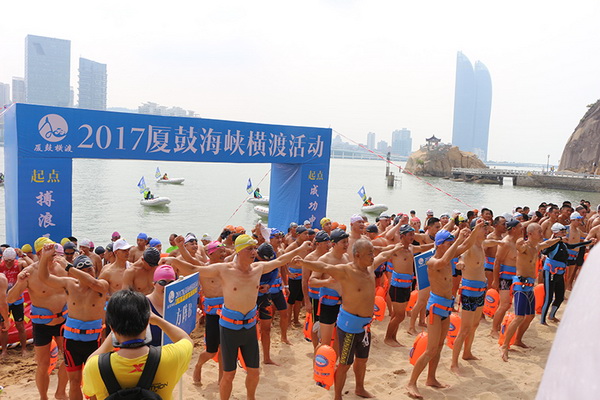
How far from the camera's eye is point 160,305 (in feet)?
15.3

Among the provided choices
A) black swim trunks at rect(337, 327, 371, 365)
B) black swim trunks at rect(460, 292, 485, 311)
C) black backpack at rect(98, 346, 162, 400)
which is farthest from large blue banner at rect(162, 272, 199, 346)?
black swim trunks at rect(460, 292, 485, 311)

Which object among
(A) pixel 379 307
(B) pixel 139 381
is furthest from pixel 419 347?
(B) pixel 139 381

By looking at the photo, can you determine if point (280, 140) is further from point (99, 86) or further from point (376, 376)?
point (99, 86)

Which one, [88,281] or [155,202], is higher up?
[88,281]

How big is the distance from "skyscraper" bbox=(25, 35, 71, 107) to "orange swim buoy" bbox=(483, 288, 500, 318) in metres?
96.2

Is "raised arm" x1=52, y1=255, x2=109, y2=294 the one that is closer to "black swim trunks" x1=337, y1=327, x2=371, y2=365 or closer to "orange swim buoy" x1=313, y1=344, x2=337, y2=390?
"orange swim buoy" x1=313, y1=344, x2=337, y2=390

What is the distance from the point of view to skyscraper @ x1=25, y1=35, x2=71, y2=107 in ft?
313

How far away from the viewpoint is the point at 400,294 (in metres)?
7.05

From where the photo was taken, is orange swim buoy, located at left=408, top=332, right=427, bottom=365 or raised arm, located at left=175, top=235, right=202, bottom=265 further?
orange swim buoy, located at left=408, top=332, right=427, bottom=365

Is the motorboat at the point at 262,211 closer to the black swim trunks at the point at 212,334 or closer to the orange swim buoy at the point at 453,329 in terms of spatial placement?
the orange swim buoy at the point at 453,329

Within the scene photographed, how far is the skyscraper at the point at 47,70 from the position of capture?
3750 inches

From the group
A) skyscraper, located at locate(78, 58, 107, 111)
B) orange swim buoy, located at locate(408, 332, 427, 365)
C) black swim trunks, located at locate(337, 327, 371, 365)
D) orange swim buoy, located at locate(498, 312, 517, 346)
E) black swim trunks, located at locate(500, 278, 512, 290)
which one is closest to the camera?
black swim trunks, located at locate(337, 327, 371, 365)

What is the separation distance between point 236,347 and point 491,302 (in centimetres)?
491

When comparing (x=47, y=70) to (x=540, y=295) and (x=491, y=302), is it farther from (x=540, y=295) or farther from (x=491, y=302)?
(x=540, y=295)
